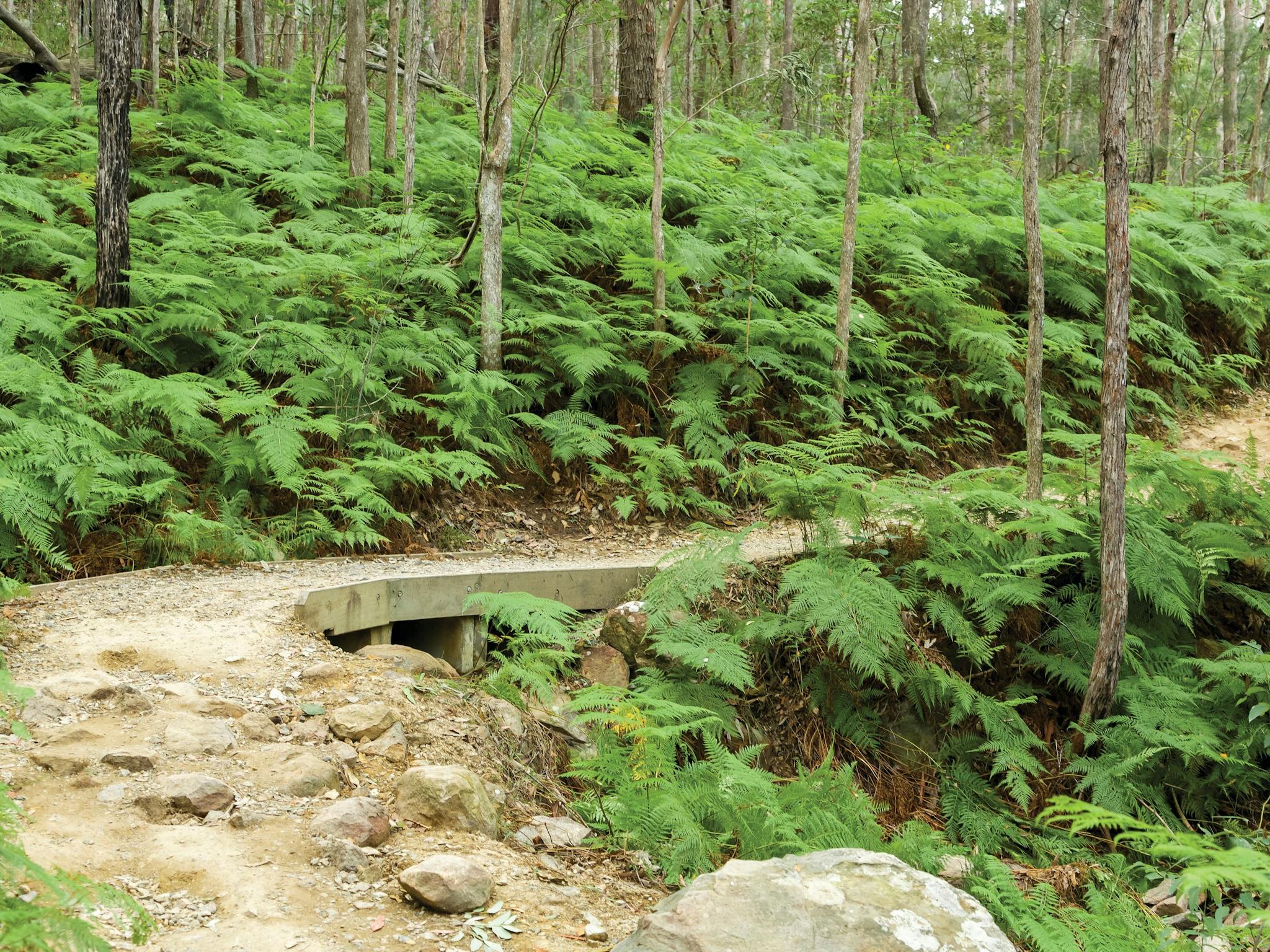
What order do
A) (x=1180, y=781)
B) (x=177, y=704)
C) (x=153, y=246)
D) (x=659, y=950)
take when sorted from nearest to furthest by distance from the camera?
(x=659, y=950) < (x=177, y=704) < (x=1180, y=781) < (x=153, y=246)

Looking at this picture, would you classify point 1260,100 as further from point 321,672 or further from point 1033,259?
point 321,672

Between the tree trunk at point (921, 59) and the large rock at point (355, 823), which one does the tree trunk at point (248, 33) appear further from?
the large rock at point (355, 823)

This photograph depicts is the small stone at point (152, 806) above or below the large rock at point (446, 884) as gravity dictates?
above

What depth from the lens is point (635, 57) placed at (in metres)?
12.9

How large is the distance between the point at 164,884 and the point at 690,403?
272 inches

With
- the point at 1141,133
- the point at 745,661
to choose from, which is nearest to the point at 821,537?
the point at 745,661

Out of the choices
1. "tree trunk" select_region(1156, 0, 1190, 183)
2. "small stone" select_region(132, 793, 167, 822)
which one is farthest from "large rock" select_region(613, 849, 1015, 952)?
"tree trunk" select_region(1156, 0, 1190, 183)

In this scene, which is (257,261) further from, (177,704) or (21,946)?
(21,946)

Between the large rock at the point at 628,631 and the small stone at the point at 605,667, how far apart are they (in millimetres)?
50

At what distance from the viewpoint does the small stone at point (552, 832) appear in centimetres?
421

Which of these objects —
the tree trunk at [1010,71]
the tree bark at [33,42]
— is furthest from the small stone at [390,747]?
the tree trunk at [1010,71]

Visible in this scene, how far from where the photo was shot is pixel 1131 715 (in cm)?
638

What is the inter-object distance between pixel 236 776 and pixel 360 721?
0.70 meters

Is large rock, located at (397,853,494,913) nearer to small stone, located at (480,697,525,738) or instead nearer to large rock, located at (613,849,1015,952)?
large rock, located at (613,849,1015,952)
